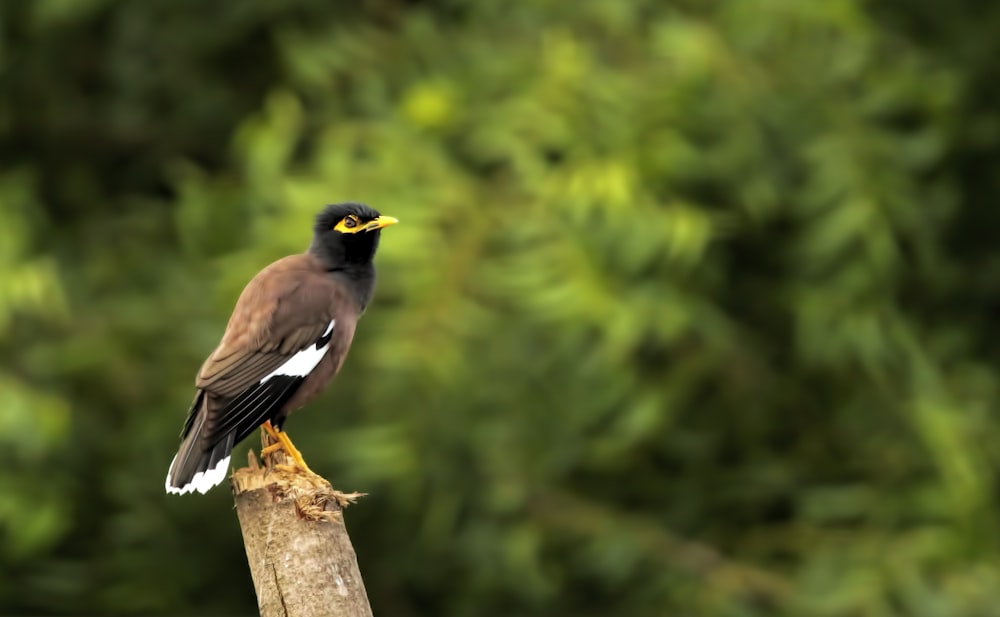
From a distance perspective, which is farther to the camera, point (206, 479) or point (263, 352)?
point (263, 352)

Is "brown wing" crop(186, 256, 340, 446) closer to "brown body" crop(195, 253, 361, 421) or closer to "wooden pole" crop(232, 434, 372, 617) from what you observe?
"brown body" crop(195, 253, 361, 421)

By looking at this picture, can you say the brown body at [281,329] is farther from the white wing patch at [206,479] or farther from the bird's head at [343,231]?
the white wing patch at [206,479]

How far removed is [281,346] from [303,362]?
0.06 metres

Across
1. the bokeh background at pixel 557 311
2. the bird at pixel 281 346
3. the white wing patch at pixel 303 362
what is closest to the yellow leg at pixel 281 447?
the bird at pixel 281 346

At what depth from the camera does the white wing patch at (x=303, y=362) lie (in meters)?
3.66

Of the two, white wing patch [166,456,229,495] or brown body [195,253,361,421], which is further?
brown body [195,253,361,421]

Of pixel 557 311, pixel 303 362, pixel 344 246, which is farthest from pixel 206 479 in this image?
pixel 557 311

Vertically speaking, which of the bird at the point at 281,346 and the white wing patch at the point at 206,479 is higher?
the bird at the point at 281,346

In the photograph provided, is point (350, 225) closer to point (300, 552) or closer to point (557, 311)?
point (300, 552)

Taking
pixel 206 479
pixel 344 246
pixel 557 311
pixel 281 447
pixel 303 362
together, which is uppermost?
pixel 557 311

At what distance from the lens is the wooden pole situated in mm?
3002

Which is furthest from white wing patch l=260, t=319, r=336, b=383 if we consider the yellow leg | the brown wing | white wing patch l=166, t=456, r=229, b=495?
white wing patch l=166, t=456, r=229, b=495

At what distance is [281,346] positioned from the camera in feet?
12.1

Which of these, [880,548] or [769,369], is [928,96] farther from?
[880,548]
